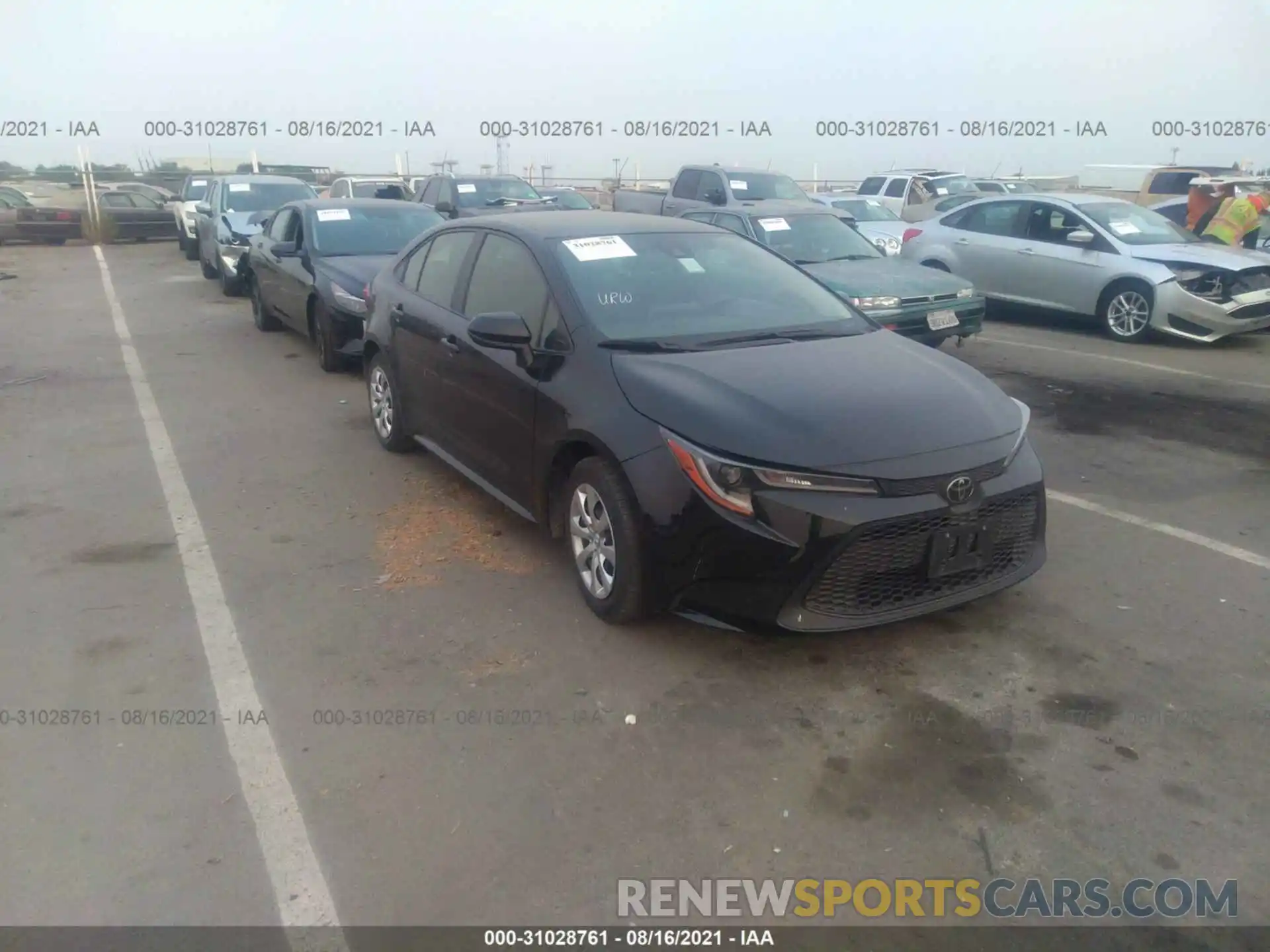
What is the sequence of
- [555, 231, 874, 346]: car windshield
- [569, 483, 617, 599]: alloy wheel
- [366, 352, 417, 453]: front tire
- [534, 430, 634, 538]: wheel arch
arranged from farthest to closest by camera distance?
[366, 352, 417, 453]: front tire → [555, 231, 874, 346]: car windshield → [534, 430, 634, 538]: wheel arch → [569, 483, 617, 599]: alloy wheel

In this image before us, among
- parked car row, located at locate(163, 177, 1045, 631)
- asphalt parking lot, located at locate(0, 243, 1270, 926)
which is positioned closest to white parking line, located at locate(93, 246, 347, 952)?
asphalt parking lot, located at locate(0, 243, 1270, 926)

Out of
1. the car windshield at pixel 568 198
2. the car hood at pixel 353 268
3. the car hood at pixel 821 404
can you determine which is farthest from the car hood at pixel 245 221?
the car hood at pixel 821 404

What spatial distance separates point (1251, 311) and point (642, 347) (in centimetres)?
884

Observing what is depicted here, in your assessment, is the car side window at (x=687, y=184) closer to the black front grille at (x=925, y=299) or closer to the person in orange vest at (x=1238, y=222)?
the person in orange vest at (x=1238, y=222)

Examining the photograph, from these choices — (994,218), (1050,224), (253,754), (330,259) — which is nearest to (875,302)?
(1050,224)

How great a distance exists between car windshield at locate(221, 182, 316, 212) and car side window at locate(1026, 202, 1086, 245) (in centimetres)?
1088

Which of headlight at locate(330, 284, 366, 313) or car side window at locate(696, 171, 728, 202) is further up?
car side window at locate(696, 171, 728, 202)

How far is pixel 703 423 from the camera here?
12.7 ft

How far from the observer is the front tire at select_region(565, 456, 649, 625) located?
3.99 metres

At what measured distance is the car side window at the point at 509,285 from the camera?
4.79 metres

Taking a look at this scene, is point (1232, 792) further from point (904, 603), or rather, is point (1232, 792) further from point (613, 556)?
point (613, 556)

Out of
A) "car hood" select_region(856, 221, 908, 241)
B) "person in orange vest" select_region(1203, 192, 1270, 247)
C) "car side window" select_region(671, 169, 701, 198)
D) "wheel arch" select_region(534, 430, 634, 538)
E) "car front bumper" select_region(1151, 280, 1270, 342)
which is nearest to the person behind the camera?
"wheel arch" select_region(534, 430, 634, 538)

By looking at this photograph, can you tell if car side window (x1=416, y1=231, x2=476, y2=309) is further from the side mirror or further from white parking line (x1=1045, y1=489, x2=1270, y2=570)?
white parking line (x1=1045, y1=489, x2=1270, y2=570)

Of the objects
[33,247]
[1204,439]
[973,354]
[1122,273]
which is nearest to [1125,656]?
[1204,439]
